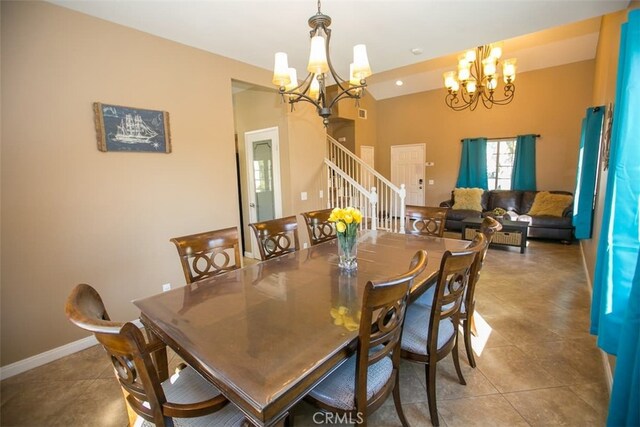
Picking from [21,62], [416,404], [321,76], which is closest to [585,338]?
[416,404]

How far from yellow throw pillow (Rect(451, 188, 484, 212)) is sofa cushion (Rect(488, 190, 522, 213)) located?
32 cm

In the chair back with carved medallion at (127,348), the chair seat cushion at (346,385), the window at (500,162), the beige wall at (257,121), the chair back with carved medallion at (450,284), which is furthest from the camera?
the window at (500,162)

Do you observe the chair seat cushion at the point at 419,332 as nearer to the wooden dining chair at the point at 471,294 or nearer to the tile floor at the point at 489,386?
the wooden dining chair at the point at 471,294

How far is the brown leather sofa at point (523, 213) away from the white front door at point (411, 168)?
49.8 inches

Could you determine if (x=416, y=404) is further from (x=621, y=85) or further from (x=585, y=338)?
(x=621, y=85)

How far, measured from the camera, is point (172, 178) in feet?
9.66

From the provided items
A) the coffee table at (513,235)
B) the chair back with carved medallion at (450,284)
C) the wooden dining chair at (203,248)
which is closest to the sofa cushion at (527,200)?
the coffee table at (513,235)

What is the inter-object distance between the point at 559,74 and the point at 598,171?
3.89m

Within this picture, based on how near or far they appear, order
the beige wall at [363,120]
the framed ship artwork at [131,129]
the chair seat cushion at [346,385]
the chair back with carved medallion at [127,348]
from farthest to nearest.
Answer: the beige wall at [363,120]
the framed ship artwork at [131,129]
the chair seat cushion at [346,385]
the chair back with carved medallion at [127,348]

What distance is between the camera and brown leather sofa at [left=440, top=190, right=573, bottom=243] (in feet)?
17.4

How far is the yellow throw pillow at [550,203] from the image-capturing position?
5.49m

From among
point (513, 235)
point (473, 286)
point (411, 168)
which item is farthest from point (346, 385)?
point (411, 168)

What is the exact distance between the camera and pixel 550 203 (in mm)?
5648

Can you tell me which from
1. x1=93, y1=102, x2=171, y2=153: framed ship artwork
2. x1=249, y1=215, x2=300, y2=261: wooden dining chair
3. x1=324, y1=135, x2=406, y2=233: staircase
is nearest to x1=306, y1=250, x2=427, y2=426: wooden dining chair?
x1=249, y1=215, x2=300, y2=261: wooden dining chair
